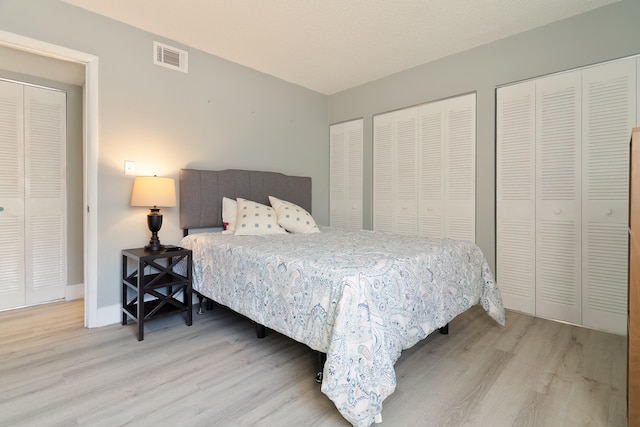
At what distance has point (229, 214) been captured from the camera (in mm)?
3072

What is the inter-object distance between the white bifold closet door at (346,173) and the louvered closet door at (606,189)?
2285 millimetres

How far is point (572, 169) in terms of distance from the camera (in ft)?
8.51

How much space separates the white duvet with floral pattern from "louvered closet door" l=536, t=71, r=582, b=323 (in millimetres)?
708

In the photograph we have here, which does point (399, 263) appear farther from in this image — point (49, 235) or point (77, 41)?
point (49, 235)

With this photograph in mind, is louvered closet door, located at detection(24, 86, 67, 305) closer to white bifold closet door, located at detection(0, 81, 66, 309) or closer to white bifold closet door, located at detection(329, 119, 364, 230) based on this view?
white bifold closet door, located at detection(0, 81, 66, 309)

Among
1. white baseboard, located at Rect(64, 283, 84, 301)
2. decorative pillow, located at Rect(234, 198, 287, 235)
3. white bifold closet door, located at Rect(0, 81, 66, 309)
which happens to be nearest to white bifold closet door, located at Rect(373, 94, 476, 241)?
decorative pillow, located at Rect(234, 198, 287, 235)

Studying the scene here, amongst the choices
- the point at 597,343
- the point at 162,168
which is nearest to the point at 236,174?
the point at 162,168

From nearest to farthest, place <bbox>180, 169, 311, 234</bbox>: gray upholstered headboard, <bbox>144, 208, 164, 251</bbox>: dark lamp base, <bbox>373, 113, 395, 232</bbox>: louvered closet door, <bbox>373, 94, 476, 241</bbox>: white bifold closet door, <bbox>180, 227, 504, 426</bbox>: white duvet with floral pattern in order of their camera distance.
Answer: <bbox>180, 227, 504, 426</bbox>: white duvet with floral pattern, <bbox>144, 208, 164, 251</bbox>: dark lamp base, <bbox>180, 169, 311, 234</bbox>: gray upholstered headboard, <bbox>373, 94, 476, 241</bbox>: white bifold closet door, <bbox>373, 113, 395, 232</bbox>: louvered closet door

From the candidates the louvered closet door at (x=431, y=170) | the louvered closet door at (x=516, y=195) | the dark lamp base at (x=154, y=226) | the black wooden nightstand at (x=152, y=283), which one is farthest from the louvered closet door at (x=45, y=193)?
the louvered closet door at (x=516, y=195)

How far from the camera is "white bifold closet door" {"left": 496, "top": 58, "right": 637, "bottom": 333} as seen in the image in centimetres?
241

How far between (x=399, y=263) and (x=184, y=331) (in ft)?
5.91

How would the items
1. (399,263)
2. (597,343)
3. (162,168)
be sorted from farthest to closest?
(162,168) → (597,343) → (399,263)

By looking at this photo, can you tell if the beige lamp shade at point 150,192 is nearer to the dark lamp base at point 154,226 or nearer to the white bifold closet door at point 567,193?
the dark lamp base at point 154,226

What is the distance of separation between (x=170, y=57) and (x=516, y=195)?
137 inches
